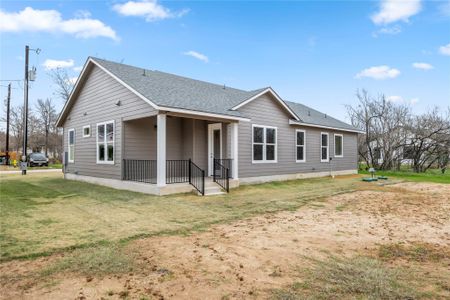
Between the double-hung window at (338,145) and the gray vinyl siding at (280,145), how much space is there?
0.31 m

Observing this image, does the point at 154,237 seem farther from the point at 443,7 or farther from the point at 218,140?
the point at 443,7

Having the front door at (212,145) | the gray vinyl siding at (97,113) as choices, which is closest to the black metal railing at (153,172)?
the gray vinyl siding at (97,113)

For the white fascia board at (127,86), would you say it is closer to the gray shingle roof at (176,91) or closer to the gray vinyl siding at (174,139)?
the gray shingle roof at (176,91)

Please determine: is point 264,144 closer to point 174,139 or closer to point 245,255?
point 174,139

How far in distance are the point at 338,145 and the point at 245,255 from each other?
1601 cm

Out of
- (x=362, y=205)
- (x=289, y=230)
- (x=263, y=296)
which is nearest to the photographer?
(x=263, y=296)

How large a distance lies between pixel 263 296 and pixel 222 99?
35.6 ft

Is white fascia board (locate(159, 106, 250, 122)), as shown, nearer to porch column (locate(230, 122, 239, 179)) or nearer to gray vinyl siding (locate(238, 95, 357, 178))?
porch column (locate(230, 122, 239, 179))

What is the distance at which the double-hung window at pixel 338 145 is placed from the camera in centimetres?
1802

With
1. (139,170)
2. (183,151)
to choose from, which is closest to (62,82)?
(183,151)

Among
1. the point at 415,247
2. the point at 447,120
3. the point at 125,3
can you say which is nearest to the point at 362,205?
the point at 415,247

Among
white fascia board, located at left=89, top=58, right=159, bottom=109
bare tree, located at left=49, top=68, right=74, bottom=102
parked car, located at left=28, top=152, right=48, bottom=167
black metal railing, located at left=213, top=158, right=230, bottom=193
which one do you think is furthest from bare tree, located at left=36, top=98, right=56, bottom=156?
black metal railing, located at left=213, top=158, right=230, bottom=193

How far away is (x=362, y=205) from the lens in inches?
316

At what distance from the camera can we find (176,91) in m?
11.6
